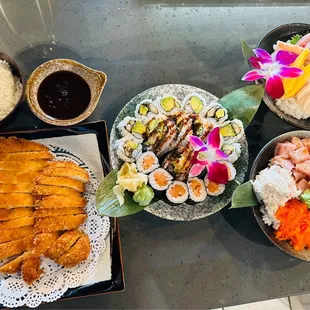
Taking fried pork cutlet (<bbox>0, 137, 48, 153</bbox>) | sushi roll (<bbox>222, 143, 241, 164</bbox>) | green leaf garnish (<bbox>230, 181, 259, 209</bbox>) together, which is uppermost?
fried pork cutlet (<bbox>0, 137, 48, 153</bbox>)

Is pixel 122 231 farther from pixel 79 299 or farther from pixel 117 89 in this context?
pixel 117 89

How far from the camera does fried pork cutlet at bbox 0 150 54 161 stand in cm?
192

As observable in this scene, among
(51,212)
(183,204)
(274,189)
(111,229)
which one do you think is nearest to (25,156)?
(51,212)

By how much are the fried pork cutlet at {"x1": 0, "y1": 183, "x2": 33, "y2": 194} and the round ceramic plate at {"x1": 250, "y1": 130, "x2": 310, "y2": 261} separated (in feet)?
3.25

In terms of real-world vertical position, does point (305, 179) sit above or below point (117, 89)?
below

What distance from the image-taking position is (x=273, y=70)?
2.08m

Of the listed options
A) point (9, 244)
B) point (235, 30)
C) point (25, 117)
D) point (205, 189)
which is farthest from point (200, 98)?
point (9, 244)

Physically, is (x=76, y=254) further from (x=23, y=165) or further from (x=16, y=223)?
(x=23, y=165)

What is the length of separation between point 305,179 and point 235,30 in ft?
3.00

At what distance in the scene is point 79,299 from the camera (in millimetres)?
1983

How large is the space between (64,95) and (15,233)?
0.64m

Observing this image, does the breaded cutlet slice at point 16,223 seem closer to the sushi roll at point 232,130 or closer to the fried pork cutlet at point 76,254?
the fried pork cutlet at point 76,254

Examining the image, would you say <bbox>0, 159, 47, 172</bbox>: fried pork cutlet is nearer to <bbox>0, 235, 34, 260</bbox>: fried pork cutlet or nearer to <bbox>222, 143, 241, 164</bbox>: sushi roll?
<bbox>0, 235, 34, 260</bbox>: fried pork cutlet

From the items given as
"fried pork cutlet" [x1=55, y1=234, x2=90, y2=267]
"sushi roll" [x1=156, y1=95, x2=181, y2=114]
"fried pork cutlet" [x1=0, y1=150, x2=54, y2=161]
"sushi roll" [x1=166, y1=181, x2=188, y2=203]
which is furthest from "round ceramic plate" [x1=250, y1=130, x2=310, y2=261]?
"fried pork cutlet" [x1=0, y1=150, x2=54, y2=161]
